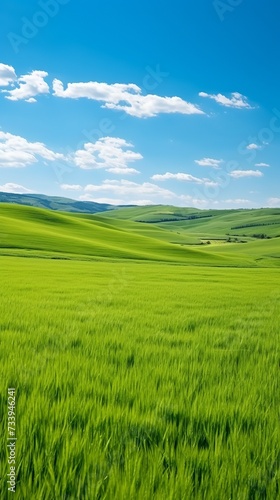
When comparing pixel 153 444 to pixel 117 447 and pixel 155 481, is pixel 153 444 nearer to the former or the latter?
pixel 117 447

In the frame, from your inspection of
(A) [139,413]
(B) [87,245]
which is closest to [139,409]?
(A) [139,413]

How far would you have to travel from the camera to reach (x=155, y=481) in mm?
2623

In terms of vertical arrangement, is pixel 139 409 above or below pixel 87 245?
below

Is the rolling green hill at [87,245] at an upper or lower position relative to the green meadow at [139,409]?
upper

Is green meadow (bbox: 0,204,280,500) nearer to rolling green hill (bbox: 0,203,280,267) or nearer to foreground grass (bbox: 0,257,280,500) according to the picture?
foreground grass (bbox: 0,257,280,500)

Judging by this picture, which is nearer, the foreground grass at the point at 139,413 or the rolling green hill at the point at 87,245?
the foreground grass at the point at 139,413

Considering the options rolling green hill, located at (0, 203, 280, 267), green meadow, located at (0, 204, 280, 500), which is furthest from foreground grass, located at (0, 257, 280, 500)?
rolling green hill, located at (0, 203, 280, 267)

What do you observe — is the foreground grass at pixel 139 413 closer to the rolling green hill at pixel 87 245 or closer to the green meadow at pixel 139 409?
the green meadow at pixel 139 409

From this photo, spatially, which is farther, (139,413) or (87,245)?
(87,245)

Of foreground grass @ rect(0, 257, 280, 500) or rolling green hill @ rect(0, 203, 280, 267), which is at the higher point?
rolling green hill @ rect(0, 203, 280, 267)

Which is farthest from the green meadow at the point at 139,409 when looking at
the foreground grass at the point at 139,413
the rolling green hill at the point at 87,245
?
the rolling green hill at the point at 87,245

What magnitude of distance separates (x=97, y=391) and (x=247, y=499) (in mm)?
2064

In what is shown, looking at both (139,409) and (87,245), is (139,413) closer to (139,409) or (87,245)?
(139,409)

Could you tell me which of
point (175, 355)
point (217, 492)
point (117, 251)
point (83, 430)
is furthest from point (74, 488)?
point (117, 251)
